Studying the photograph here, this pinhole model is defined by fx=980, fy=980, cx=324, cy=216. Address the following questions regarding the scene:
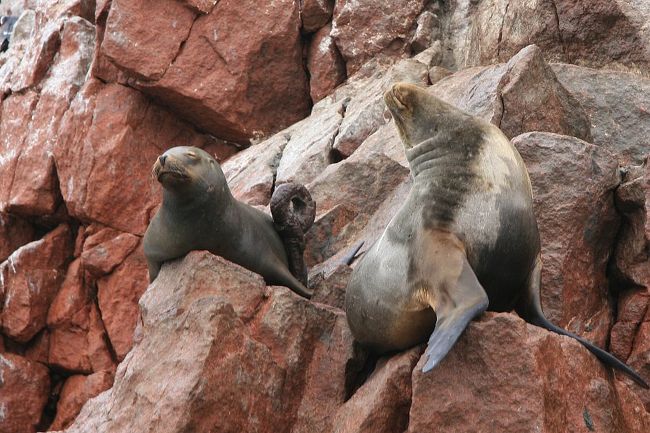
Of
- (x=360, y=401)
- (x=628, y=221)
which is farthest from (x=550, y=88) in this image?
(x=360, y=401)

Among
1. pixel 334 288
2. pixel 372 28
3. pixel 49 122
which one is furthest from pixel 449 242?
pixel 49 122

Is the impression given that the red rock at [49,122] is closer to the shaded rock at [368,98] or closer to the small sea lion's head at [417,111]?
the shaded rock at [368,98]

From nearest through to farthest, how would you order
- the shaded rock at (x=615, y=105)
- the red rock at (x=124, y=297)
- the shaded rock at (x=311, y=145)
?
the shaded rock at (x=615, y=105) < the shaded rock at (x=311, y=145) < the red rock at (x=124, y=297)

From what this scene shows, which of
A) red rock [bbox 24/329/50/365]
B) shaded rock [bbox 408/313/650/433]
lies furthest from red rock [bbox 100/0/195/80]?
shaded rock [bbox 408/313/650/433]

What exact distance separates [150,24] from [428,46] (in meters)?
3.15

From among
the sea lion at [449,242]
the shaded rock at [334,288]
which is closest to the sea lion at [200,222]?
the shaded rock at [334,288]

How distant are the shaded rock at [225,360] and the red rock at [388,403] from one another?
44cm

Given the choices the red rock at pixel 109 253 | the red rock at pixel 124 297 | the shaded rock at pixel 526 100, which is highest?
the shaded rock at pixel 526 100

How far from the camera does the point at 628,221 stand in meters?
6.03

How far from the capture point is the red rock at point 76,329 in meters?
11.1

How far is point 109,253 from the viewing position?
11.1m

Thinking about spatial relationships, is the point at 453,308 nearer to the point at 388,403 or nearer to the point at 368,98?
the point at 388,403

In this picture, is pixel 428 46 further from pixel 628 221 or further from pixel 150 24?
pixel 628 221

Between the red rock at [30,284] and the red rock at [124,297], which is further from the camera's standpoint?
the red rock at [30,284]
